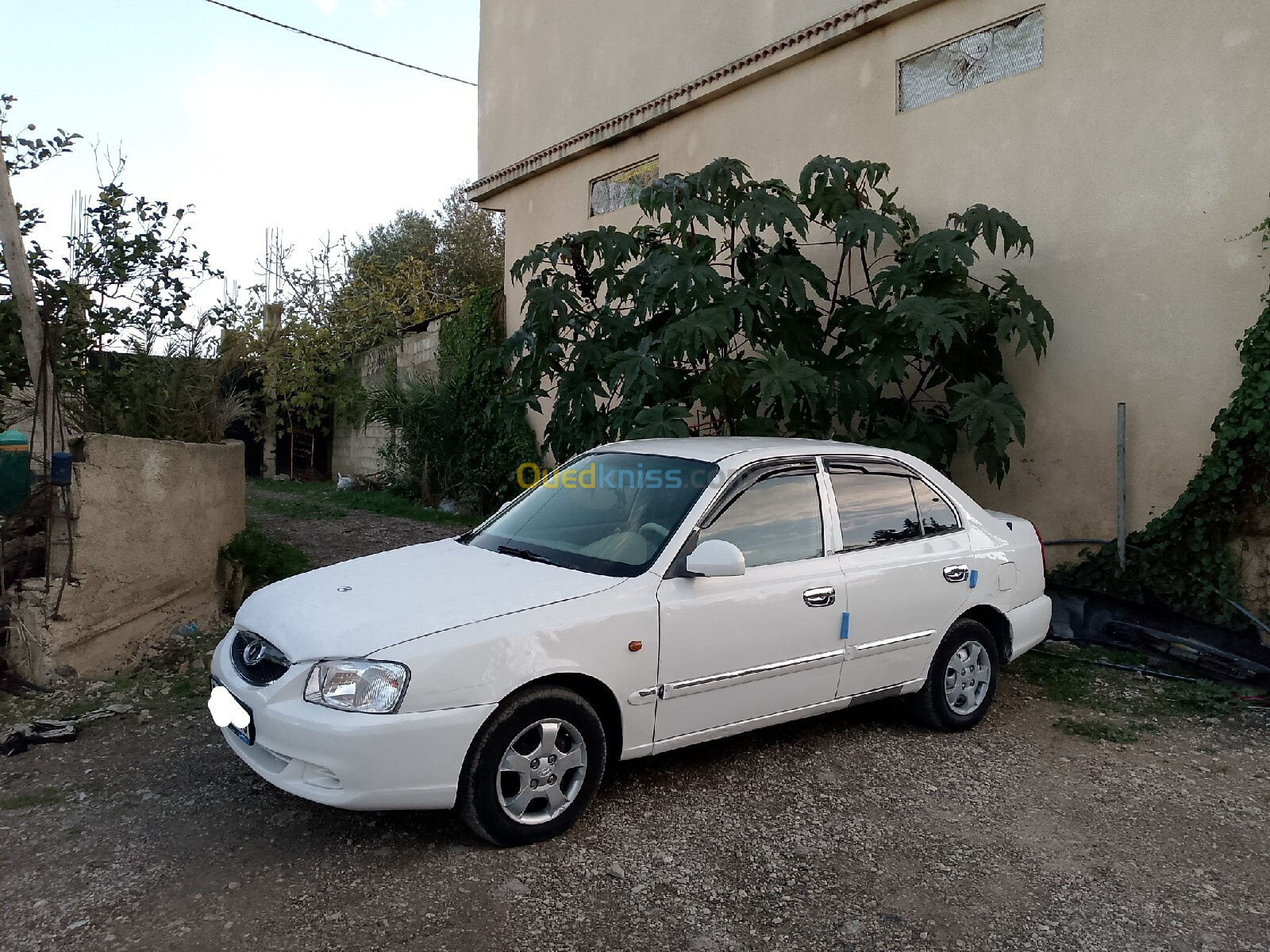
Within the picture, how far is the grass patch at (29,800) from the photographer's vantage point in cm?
376

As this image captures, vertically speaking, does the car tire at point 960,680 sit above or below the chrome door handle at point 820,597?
below

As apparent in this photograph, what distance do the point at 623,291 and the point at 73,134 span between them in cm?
375

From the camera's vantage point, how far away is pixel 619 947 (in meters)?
2.87

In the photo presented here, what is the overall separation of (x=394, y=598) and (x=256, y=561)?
416 cm

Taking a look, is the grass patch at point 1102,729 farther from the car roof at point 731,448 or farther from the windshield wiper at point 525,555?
the windshield wiper at point 525,555

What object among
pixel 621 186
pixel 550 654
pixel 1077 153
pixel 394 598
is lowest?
A: pixel 550 654

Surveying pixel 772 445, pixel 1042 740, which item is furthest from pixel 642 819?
pixel 1042 740

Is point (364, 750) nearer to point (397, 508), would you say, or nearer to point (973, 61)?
point (973, 61)

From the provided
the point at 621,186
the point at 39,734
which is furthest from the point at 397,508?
the point at 39,734

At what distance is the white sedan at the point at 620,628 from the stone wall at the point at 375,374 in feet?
34.0

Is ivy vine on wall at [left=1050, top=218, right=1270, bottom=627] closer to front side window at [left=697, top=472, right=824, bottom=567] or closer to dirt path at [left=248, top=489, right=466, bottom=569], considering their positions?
front side window at [left=697, top=472, right=824, bottom=567]

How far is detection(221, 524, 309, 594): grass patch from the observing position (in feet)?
22.8

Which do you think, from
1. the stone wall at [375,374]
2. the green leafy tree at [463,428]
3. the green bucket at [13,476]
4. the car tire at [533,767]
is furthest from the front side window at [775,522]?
the stone wall at [375,374]

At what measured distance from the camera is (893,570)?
4.43 metres
